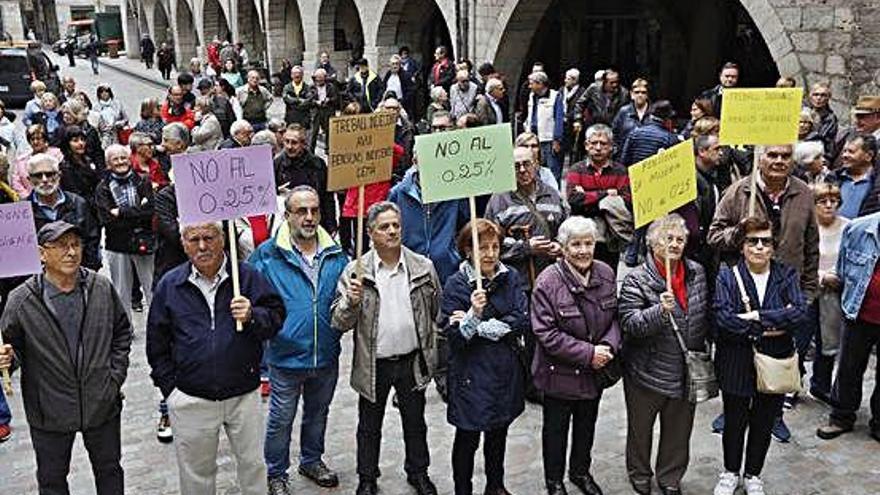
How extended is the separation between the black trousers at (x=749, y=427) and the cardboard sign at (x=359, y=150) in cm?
238

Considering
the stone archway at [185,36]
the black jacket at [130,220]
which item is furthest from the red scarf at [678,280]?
the stone archway at [185,36]

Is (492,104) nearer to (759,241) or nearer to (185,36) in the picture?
(759,241)

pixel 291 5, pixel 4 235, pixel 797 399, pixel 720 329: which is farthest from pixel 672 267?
pixel 291 5

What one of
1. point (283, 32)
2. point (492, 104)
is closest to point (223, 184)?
point (492, 104)

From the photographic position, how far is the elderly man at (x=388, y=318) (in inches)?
189

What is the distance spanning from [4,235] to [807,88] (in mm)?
9158

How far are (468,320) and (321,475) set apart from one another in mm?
1578

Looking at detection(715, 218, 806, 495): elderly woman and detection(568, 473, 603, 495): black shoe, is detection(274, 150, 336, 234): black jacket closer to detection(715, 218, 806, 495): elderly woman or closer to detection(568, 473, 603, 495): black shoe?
detection(568, 473, 603, 495): black shoe

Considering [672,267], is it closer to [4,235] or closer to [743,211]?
[743,211]

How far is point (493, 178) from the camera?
4.96m

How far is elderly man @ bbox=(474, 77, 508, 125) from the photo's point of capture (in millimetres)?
10938

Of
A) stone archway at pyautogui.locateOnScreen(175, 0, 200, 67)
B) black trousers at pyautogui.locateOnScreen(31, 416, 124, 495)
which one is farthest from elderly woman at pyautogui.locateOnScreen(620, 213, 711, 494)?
stone archway at pyautogui.locateOnScreen(175, 0, 200, 67)

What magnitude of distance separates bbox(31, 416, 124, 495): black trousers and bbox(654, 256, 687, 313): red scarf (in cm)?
296

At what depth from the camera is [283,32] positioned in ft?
87.9
